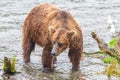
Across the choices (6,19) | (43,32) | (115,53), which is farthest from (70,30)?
(6,19)

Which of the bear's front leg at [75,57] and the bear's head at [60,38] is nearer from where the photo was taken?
the bear's head at [60,38]

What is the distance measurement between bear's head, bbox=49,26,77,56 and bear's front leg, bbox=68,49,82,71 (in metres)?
0.51

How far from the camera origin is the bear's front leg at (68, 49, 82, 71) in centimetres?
1006

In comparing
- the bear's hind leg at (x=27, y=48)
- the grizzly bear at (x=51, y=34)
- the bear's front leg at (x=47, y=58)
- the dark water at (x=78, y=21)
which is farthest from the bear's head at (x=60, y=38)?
the bear's hind leg at (x=27, y=48)

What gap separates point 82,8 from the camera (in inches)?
685

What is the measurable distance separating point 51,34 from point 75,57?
882 mm

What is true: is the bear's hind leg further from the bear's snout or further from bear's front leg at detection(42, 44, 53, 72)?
the bear's snout

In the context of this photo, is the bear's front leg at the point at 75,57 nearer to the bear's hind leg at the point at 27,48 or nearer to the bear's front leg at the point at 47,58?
the bear's front leg at the point at 47,58

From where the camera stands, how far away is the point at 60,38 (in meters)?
9.42

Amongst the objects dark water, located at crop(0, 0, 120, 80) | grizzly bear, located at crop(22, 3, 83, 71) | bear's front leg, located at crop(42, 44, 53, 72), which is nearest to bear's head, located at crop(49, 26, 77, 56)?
grizzly bear, located at crop(22, 3, 83, 71)

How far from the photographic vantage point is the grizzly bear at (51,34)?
947 centimetres

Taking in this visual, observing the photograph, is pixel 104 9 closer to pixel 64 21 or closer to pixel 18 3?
pixel 18 3

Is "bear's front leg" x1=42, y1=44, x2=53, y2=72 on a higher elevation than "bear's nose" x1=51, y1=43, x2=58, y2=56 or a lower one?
lower

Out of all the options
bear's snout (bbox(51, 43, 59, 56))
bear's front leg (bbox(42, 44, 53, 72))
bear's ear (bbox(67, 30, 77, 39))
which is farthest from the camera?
bear's front leg (bbox(42, 44, 53, 72))
